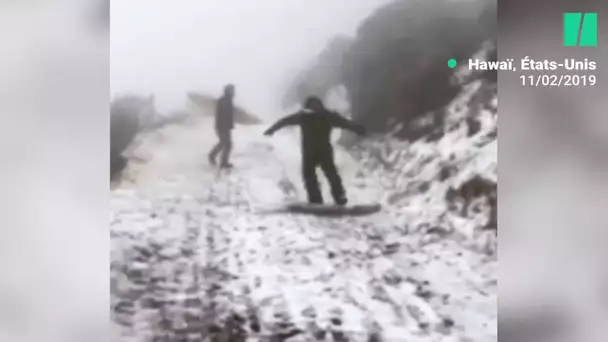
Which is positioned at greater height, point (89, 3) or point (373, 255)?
point (89, 3)

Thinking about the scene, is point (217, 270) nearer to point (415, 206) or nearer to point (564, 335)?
point (415, 206)

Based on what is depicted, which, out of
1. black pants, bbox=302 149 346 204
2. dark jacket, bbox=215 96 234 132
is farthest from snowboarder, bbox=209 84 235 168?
black pants, bbox=302 149 346 204

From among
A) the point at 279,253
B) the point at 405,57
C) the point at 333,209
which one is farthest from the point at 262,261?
the point at 405,57

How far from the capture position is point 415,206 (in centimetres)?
102

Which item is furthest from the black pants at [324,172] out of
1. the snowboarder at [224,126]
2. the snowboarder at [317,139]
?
the snowboarder at [224,126]

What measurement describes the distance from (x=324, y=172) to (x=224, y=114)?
0.22 m

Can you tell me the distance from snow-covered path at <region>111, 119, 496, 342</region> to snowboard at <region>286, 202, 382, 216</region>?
0.01 meters

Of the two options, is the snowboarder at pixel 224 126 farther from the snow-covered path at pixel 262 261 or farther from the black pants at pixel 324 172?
the black pants at pixel 324 172

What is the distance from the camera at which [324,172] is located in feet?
3.41

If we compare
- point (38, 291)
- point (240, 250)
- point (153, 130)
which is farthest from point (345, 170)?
point (38, 291)

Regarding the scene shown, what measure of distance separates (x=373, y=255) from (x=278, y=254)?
17 centimetres

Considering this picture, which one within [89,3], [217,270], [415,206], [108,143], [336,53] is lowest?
[217,270]

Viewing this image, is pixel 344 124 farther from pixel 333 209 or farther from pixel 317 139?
pixel 333 209

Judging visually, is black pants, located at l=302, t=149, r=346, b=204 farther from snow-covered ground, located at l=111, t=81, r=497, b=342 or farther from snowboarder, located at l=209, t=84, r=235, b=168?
snowboarder, located at l=209, t=84, r=235, b=168
